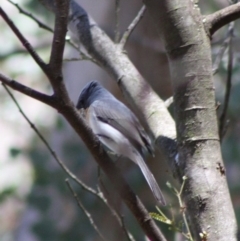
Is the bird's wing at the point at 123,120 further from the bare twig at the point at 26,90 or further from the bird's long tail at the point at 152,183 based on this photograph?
the bare twig at the point at 26,90

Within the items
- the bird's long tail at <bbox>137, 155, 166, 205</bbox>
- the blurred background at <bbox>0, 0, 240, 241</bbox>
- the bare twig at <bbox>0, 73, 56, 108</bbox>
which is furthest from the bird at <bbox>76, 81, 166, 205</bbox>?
the bare twig at <bbox>0, 73, 56, 108</bbox>

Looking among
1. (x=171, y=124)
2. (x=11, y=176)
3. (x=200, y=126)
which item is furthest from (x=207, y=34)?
(x=11, y=176)

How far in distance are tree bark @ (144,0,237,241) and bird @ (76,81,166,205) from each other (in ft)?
2.47

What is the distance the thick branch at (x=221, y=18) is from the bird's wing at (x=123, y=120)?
96 cm

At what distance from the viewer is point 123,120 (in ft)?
7.89

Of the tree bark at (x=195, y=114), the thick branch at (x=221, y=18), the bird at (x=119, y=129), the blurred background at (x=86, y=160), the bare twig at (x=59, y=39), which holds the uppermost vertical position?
the blurred background at (x=86, y=160)

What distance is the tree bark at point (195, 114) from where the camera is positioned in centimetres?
126

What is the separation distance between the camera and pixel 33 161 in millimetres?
3811

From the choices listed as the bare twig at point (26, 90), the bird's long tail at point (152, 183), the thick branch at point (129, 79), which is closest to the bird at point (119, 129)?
the bird's long tail at point (152, 183)

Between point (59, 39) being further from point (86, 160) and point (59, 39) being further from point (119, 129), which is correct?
point (86, 160)

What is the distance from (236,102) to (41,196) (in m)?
1.41

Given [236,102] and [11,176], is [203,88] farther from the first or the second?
[11,176]

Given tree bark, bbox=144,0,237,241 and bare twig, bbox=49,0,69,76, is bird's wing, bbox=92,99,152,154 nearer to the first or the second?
tree bark, bbox=144,0,237,241

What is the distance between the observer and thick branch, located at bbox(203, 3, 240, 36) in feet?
4.51
